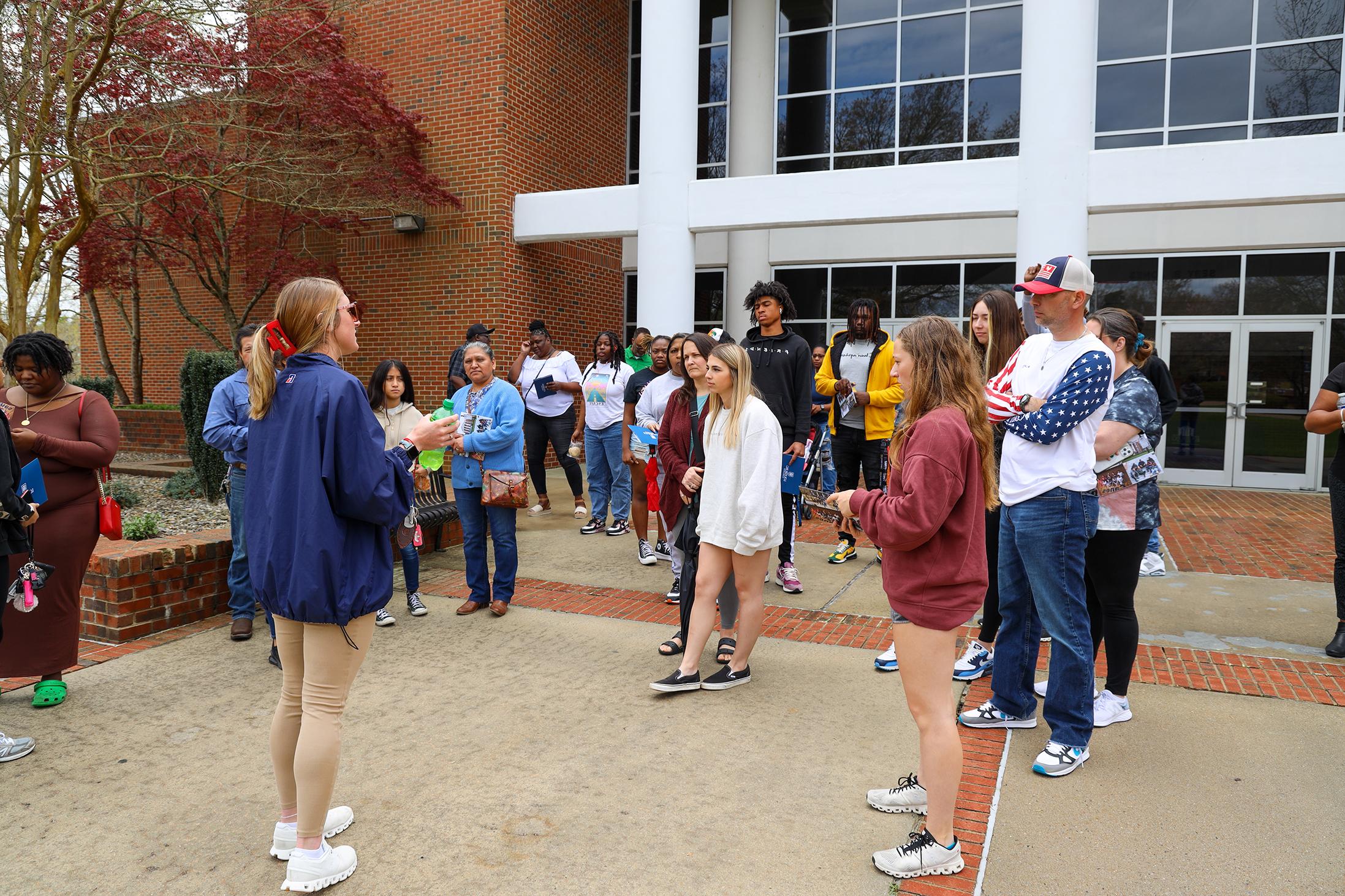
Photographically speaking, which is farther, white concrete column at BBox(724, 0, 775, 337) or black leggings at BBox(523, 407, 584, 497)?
white concrete column at BBox(724, 0, 775, 337)

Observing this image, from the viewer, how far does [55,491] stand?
4449mm

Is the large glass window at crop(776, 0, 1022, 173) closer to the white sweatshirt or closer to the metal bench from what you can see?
the metal bench

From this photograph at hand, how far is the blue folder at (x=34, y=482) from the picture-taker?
14.0 ft

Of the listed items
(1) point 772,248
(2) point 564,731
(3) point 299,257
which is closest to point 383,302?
(3) point 299,257

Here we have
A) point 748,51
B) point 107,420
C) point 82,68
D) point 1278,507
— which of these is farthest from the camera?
point 748,51

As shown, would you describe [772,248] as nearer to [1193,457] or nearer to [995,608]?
[1193,457]

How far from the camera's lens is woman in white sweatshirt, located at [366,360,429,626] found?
587cm

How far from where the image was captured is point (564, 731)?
4.06m

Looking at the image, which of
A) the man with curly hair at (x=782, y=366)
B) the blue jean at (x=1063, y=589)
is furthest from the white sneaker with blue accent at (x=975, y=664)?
the man with curly hair at (x=782, y=366)

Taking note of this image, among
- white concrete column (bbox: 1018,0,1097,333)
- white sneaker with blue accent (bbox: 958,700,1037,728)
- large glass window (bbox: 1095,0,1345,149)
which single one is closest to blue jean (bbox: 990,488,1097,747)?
white sneaker with blue accent (bbox: 958,700,1037,728)

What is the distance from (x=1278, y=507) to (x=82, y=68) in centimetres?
1438

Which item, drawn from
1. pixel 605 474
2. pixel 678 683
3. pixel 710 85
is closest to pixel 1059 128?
pixel 605 474

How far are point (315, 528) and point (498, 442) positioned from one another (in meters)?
3.14

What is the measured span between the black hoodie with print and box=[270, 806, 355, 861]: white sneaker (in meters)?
3.80
